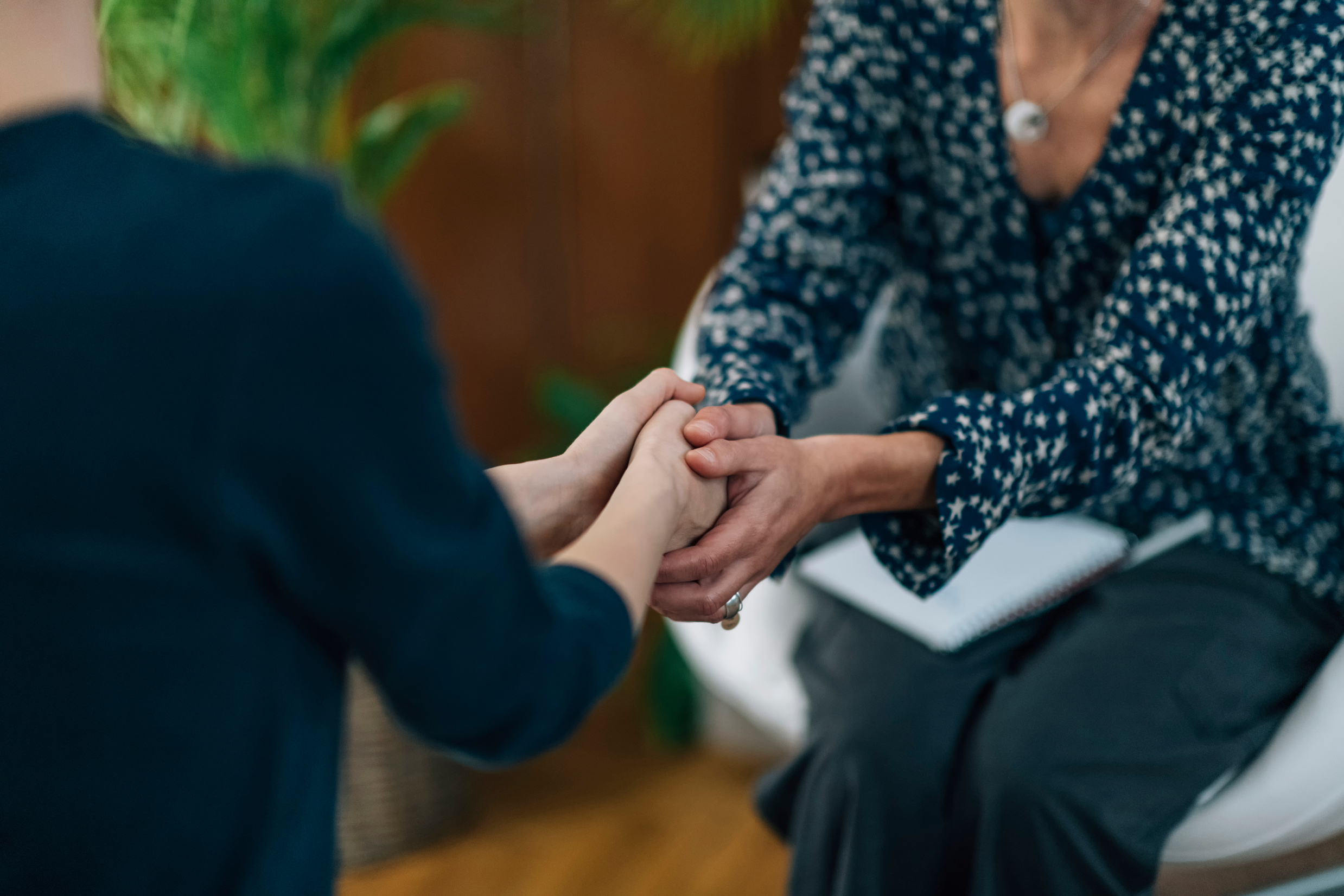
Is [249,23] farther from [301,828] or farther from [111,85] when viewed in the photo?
[301,828]

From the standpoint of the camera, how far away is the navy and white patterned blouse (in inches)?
35.1

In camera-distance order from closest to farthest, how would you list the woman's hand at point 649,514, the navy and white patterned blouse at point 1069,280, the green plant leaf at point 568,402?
the woman's hand at point 649,514 < the navy and white patterned blouse at point 1069,280 < the green plant leaf at point 568,402

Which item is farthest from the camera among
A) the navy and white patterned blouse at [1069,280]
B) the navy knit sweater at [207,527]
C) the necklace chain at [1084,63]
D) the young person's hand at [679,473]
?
the necklace chain at [1084,63]

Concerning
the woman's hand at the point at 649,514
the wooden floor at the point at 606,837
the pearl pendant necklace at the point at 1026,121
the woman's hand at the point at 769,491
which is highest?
the pearl pendant necklace at the point at 1026,121

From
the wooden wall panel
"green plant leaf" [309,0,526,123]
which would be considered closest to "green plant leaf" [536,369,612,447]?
the wooden wall panel

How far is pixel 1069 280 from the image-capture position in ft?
3.38

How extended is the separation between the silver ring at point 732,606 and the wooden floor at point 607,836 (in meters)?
0.83

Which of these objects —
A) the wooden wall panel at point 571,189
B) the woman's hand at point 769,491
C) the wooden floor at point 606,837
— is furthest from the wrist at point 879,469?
the wooden wall panel at point 571,189

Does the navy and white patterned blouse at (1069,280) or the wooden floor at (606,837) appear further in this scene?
the wooden floor at (606,837)

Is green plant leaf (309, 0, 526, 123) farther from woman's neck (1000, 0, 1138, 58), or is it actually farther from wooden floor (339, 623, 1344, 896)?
wooden floor (339, 623, 1344, 896)

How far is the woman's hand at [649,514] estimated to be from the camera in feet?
2.09

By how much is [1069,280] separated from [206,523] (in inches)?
32.0

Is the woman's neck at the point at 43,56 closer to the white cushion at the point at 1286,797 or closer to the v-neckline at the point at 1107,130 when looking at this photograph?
the v-neckline at the point at 1107,130

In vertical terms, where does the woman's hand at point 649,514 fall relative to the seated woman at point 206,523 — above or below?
below
